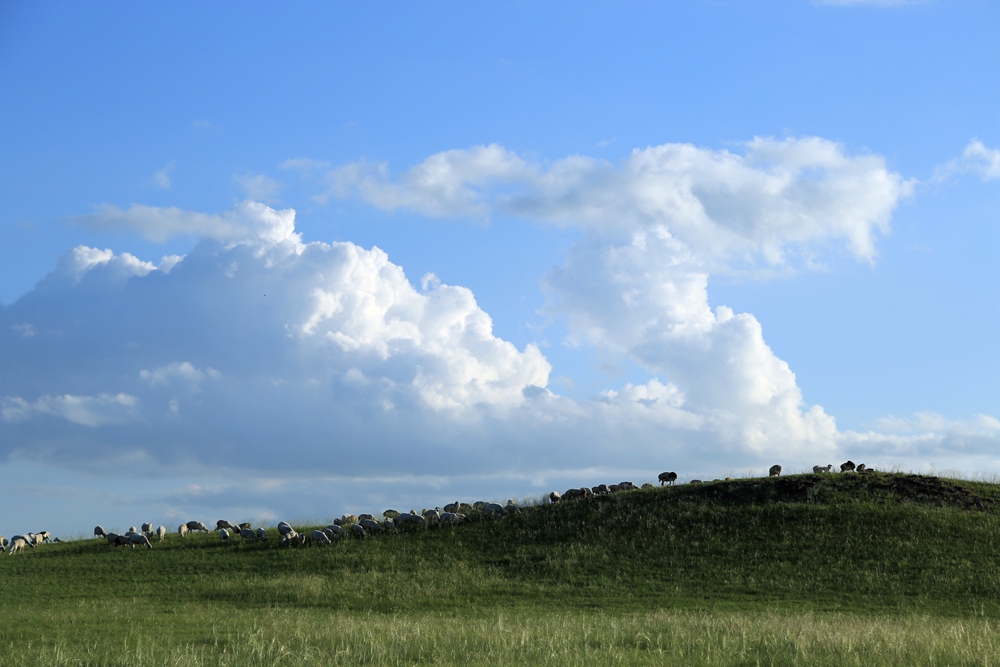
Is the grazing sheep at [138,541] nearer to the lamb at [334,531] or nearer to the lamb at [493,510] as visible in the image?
the lamb at [334,531]

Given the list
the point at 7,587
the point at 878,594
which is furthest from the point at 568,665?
the point at 7,587

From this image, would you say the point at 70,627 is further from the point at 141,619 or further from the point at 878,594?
the point at 878,594

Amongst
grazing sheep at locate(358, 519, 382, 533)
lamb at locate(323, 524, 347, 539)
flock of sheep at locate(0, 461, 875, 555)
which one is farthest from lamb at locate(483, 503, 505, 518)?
lamb at locate(323, 524, 347, 539)

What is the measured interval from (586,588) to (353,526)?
1448 cm

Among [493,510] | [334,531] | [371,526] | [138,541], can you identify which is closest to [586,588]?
[493,510]

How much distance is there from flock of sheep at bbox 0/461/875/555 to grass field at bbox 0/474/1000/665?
114cm

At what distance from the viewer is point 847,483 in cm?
4178

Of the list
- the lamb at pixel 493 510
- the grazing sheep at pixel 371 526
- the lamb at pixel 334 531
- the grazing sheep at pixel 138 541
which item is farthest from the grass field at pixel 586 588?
the lamb at pixel 334 531

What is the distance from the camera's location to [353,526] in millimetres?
39938

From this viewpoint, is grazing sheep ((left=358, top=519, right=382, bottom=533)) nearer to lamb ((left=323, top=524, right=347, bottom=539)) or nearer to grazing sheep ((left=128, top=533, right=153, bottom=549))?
lamb ((left=323, top=524, right=347, bottom=539))

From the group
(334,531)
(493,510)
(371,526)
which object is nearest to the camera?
(334,531)

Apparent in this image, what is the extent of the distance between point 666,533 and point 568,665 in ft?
81.1

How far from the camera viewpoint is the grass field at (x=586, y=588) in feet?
51.0

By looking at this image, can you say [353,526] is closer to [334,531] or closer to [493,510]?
[334,531]
